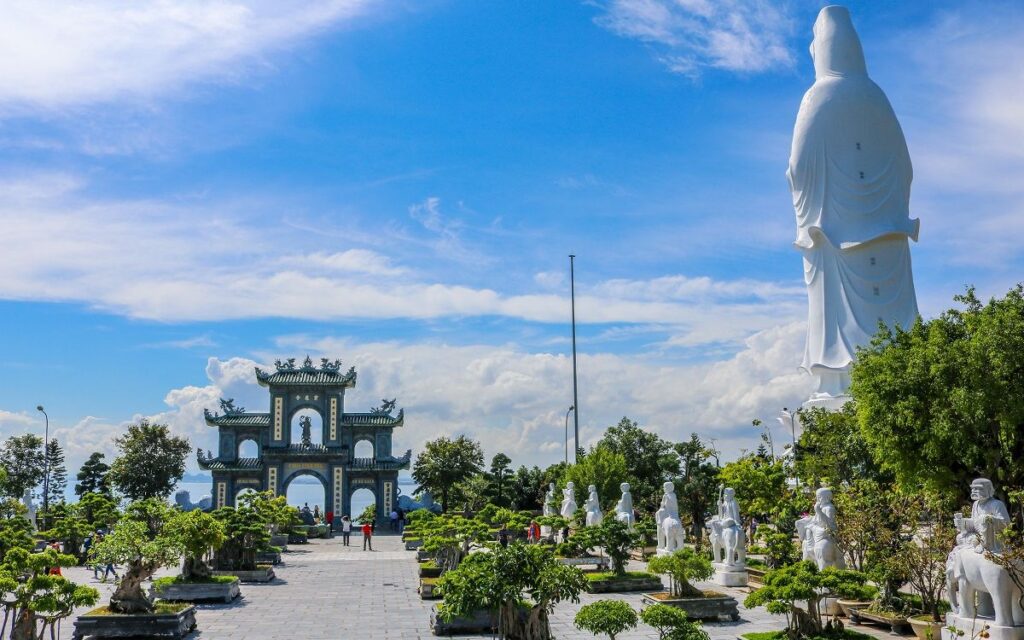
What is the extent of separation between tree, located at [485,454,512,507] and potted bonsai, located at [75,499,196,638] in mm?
40226

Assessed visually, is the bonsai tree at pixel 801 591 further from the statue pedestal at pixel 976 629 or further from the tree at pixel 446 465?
the tree at pixel 446 465

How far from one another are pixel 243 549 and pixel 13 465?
3642 cm

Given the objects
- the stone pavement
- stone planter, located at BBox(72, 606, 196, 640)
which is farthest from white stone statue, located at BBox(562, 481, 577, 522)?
stone planter, located at BBox(72, 606, 196, 640)

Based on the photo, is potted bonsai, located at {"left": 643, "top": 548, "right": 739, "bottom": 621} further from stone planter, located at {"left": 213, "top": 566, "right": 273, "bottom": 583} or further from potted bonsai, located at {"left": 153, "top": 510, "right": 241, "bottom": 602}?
stone planter, located at {"left": 213, "top": 566, "right": 273, "bottom": 583}

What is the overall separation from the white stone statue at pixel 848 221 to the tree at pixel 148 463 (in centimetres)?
3846

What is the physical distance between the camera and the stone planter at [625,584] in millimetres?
24656

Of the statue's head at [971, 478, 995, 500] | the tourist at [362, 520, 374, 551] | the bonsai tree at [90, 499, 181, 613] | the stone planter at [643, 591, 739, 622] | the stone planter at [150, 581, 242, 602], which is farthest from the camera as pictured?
the tourist at [362, 520, 374, 551]

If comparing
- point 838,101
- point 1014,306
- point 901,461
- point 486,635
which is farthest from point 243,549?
point 838,101

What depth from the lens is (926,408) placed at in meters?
20.9

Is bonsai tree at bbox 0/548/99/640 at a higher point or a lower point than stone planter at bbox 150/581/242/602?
higher

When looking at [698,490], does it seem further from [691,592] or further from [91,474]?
[91,474]

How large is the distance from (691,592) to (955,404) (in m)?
6.76

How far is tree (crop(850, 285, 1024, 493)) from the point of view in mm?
19750

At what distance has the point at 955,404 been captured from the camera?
64.8 feet
